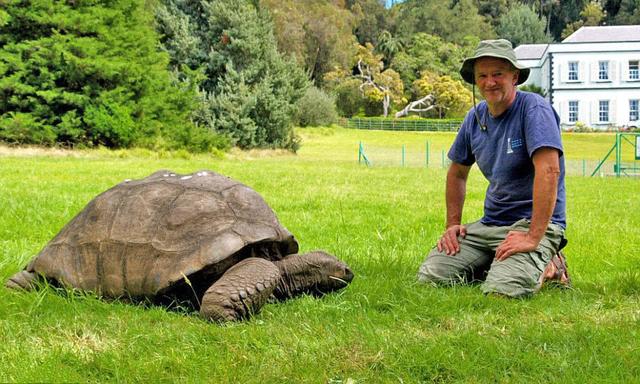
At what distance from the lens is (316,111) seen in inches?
2168

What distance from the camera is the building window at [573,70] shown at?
56.9 metres

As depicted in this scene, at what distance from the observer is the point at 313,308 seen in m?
4.00

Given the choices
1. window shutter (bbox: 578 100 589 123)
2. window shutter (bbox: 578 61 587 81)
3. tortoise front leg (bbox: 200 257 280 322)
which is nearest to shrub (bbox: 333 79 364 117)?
window shutter (bbox: 578 61 587 81)

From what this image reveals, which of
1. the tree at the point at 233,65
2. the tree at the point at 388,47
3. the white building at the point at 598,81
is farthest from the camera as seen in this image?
the tree at the point at 388,47

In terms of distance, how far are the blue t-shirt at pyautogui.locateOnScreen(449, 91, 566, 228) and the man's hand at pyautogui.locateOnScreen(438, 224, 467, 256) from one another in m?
0.19

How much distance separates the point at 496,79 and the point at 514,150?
0.51 metres

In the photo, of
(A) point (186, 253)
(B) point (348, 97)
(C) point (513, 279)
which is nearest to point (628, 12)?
(B) point (348, 97)

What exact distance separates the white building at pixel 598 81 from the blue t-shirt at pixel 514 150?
54788 millimetres

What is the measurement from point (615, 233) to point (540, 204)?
3.97m

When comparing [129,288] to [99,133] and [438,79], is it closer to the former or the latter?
[99,133]

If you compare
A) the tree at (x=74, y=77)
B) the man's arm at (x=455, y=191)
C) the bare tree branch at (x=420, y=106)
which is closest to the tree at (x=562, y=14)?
the bare tree branch at (x=420, y=106)

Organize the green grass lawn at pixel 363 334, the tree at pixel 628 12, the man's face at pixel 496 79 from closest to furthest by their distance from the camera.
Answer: the green grass lawn at pixel 363 334, the man's face at pixel 496 79, the tree at pixel 628 12

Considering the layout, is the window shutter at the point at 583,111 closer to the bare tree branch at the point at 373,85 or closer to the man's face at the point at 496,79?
the bare tree branch at the point at 373,85

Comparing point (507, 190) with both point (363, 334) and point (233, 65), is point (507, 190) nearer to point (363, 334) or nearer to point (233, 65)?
point (363, 334)
